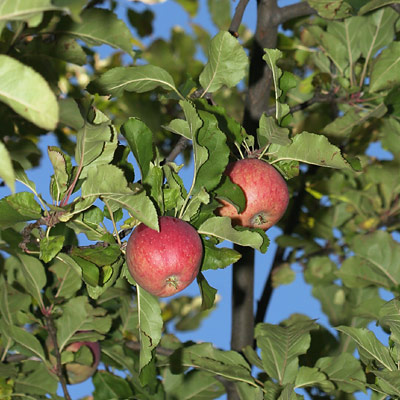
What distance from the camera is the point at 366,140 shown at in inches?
112

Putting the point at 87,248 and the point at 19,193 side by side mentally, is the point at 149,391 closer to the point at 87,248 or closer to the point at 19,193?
the point at 87,248

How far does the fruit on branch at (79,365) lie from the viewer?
6.35 feet

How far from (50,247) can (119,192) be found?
0.20 meters

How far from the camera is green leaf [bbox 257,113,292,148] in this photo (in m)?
1.21

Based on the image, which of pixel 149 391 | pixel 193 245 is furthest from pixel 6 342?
pixel 193 245

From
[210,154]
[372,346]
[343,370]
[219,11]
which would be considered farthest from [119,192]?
[219,11]

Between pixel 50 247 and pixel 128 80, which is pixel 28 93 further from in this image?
pixel 128 80

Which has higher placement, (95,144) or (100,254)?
(95,144)

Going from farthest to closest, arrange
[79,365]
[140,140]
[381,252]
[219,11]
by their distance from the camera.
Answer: [219,11]
[381,252]
[79,365]
[140,140]

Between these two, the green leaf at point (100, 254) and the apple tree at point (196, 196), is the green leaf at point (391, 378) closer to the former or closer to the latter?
the apple tree at point (196, 196)

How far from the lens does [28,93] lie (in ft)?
2.65

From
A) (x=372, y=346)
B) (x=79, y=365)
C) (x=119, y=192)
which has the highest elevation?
(x=119, y=192)

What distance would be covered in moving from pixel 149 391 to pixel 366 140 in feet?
5.47

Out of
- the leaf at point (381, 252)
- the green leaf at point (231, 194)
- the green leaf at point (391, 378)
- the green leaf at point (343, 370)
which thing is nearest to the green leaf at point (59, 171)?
the green leaf at point (231, 194)
